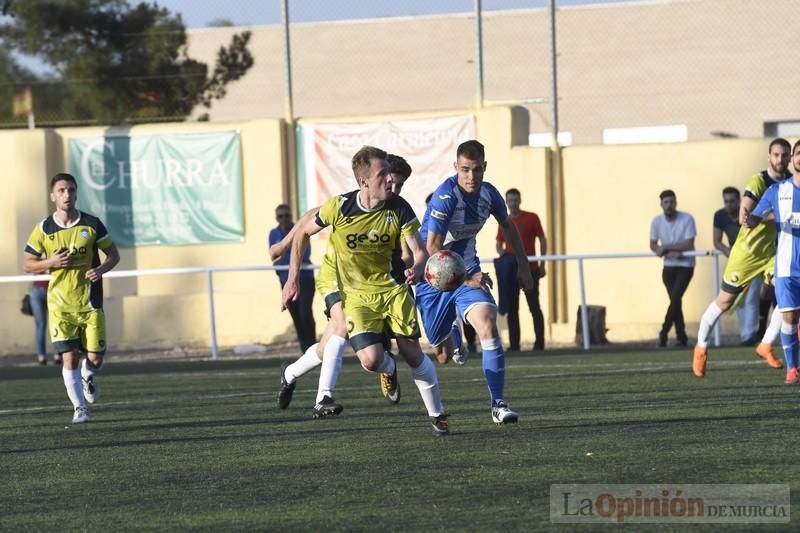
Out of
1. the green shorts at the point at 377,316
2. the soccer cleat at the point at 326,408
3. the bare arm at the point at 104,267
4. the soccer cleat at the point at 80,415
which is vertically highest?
the bare arm at the point at 104,267

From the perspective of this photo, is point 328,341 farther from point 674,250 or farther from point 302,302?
point 674,250

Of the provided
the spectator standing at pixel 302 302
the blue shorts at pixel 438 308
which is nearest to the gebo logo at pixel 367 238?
the blue shorts at pixel 438 308

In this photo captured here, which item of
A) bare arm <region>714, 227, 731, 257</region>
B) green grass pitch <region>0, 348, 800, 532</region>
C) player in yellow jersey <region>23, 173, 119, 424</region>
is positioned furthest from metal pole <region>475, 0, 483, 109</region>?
player in yellow jersey <region>23, 173, 119, 424</region>

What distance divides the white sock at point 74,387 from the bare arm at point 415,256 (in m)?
3.44

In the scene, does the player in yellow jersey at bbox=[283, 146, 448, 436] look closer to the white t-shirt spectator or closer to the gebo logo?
the gebo logo

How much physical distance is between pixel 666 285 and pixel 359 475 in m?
11.7

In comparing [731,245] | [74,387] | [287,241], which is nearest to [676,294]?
[731,245]

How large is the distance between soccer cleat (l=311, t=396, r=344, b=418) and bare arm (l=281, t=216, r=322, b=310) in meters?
0.70

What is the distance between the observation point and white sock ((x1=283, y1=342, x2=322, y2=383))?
34.3 feet

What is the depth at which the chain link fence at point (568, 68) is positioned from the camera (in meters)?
30.5

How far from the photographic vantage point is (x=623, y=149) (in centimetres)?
2105

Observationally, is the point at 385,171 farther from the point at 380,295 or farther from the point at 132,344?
the point at 132,344

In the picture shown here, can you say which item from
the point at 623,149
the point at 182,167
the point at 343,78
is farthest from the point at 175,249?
the point at 343,78

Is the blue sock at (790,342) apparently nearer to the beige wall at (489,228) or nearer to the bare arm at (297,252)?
the bare arm at (297,252)
